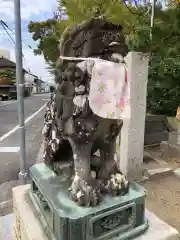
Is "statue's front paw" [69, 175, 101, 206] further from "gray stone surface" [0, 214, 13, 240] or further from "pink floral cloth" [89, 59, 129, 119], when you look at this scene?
"gray stone surface" [0, 214, 13, 240]

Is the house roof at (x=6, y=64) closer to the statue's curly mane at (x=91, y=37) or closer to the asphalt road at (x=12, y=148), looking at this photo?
the asphalt road at (x=12, y=148)

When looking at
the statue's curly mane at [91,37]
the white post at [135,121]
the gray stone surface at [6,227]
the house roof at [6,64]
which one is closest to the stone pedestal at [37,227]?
the gray stone surface at [6,227]

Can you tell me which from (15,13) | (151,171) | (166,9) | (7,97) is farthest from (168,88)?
(7,97)

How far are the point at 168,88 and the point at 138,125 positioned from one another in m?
1.51

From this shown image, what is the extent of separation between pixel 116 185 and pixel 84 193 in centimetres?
14

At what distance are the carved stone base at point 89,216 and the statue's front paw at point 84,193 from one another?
0.02 m

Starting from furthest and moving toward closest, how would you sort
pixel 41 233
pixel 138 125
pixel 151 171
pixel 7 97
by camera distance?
pixel 7 97 → pixel 151 171 → pixel 138 125 → pixel 41 233

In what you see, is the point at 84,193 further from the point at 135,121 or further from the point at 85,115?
the point at 135,121

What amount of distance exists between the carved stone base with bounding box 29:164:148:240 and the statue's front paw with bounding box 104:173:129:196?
0.02m

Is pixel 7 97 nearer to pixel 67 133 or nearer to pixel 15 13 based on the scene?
pixel 15 13

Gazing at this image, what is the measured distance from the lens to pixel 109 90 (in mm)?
761

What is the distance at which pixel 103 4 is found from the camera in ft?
6.70

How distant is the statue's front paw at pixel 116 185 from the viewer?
0.89 m

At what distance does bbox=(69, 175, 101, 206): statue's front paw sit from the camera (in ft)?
2.68
